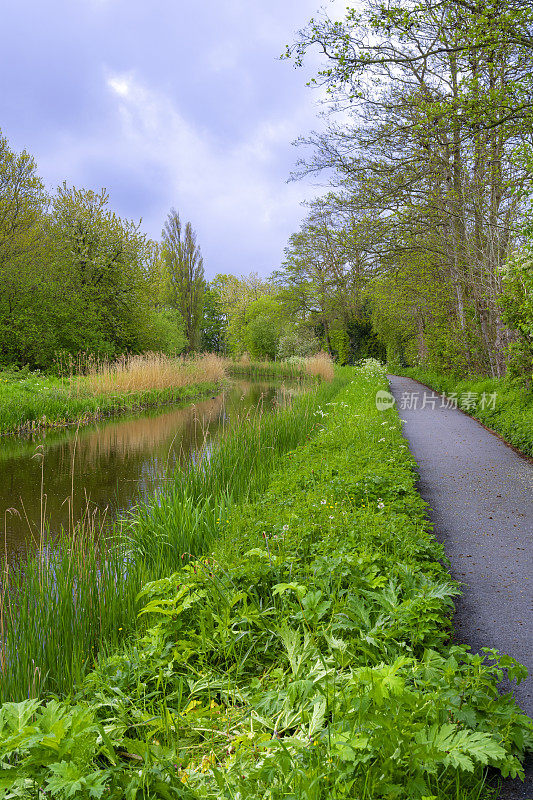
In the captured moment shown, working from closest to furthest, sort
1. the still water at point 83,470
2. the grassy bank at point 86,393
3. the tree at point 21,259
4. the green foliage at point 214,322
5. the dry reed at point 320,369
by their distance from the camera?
1. the still water at point 83,470
2. the grassy bank at point 86,393
3. the tree at point 21,259
4. the dry reed at point 320,369
5. the green foliage at point 214,322

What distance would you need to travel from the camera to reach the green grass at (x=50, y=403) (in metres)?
11.4

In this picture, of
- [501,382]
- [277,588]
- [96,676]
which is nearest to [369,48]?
[501,382]

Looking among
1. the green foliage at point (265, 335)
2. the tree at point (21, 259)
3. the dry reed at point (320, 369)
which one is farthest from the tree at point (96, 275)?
the green foliage at point (265, 335)

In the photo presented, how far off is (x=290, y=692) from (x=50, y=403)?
1176 centimetres

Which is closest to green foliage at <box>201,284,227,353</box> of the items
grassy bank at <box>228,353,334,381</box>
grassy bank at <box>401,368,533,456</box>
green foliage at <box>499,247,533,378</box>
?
grassy bank at <box>228,353,334,381</box>

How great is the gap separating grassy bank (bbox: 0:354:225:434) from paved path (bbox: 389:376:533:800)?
24.4 ft

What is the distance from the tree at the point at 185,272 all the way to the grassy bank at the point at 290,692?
34.8 meters

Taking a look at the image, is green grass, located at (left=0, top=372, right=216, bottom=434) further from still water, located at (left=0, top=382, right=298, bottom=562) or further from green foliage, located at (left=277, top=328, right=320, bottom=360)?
green foliage, located at (left=277, top=328, right=320, bottom=360)

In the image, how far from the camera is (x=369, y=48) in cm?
773

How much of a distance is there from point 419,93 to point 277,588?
10.9 metres

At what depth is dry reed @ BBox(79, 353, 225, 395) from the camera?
15.0m

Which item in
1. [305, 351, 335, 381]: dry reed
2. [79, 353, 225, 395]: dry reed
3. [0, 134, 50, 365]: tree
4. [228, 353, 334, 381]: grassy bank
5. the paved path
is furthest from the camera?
[228, 353, 334, 381]: grassy bank

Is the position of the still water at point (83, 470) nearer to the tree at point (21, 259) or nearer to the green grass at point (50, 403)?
the green grass at point (50, 403)

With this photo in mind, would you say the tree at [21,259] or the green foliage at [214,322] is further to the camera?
the green foliage at [214,322]
